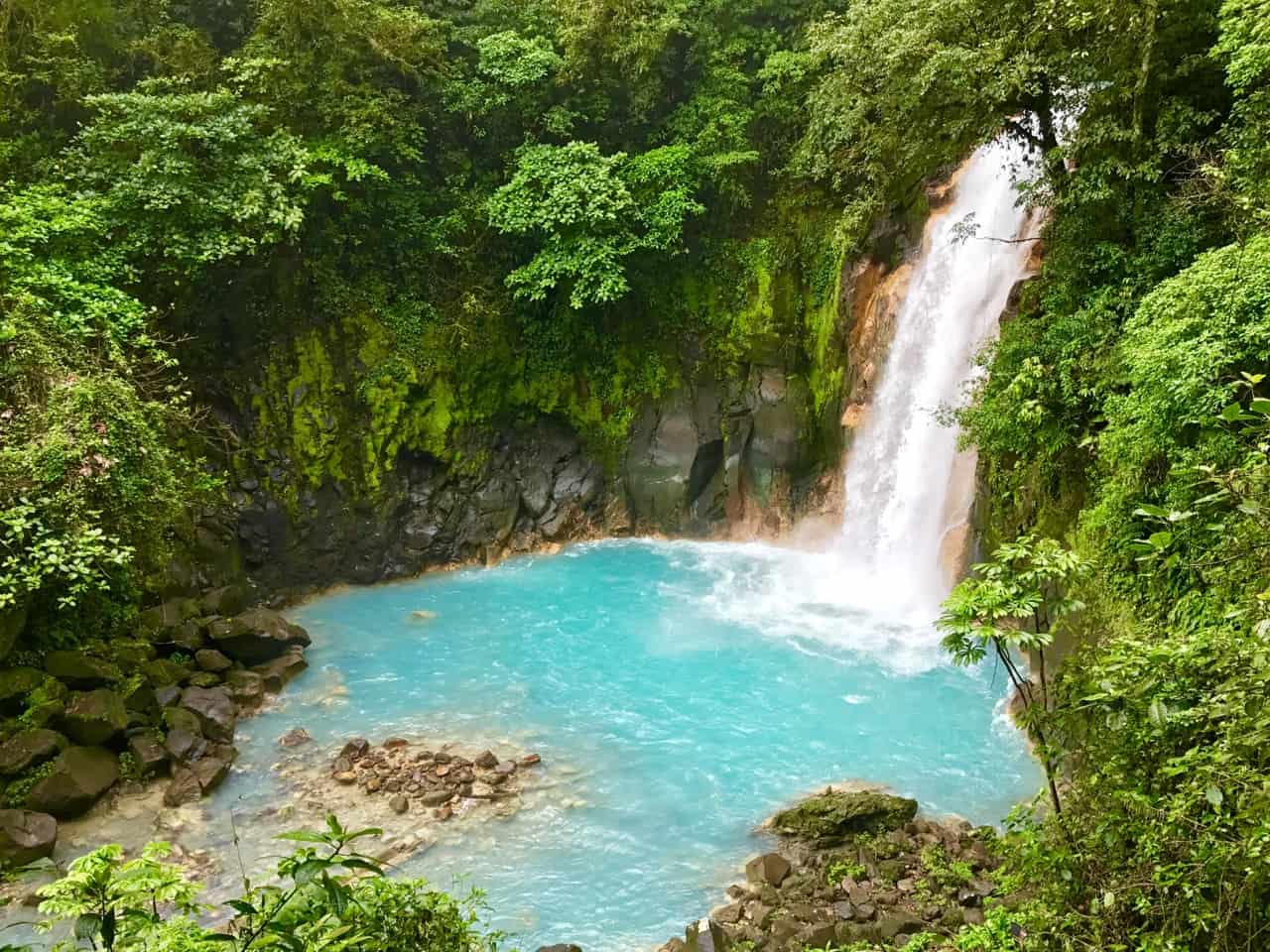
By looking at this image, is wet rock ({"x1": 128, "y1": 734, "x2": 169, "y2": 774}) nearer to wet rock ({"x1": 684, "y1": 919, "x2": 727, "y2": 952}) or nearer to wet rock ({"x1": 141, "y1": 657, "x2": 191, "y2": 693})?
wet rock ({"x1": 141, "y1": 657, "x2": 191, "y2": 693})

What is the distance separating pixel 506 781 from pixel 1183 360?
7.65 metres

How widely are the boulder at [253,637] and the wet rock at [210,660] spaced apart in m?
0.25

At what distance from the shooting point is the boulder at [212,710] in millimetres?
9461

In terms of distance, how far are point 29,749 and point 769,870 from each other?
7396 millimetres

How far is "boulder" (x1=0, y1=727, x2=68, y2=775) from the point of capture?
789 cm

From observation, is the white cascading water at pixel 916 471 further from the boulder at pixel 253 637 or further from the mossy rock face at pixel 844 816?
the boulder at pixel 253 637

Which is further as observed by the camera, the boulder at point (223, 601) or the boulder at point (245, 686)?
the boulder at point (223, 601)

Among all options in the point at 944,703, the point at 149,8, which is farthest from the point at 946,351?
the point at 149,8

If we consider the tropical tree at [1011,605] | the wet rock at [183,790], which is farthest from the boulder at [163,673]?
the tropical tree at [1011,605]

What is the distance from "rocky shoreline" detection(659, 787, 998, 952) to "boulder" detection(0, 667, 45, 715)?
7.17m

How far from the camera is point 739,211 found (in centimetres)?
1606

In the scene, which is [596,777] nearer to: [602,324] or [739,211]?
[602,324]

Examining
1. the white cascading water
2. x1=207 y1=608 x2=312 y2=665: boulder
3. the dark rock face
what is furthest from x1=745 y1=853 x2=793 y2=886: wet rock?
the dark rock face

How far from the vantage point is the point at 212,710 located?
9.66m
